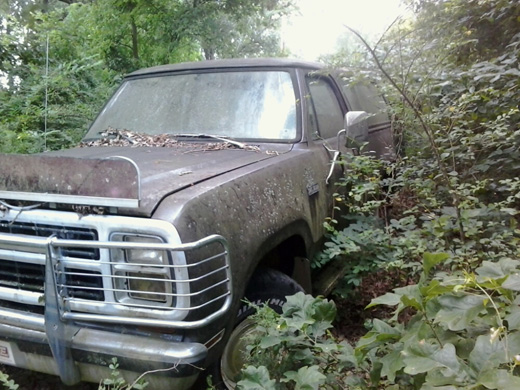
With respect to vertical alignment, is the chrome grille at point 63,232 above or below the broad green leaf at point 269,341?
above

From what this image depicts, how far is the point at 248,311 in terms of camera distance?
8.40 ft

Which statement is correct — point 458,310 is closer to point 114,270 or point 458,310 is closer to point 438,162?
point 114,270

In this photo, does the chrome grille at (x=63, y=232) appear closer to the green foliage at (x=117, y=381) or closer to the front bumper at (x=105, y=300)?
the front bumper at (x=105, y=300)

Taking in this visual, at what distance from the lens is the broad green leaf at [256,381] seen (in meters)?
1.90

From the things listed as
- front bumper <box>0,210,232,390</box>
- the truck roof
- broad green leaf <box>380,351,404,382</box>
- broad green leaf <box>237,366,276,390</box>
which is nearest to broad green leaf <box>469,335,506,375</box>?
broad green leaf <box>380,351,404,382</box>

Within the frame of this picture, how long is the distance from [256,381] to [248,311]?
648mm

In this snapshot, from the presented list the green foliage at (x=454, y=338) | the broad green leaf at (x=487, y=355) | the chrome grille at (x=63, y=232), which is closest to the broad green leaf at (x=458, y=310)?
the green foliage at (x=454, y=338)

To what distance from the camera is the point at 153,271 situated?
2008mm

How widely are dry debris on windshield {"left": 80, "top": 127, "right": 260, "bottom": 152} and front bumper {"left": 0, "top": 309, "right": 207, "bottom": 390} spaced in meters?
1.43

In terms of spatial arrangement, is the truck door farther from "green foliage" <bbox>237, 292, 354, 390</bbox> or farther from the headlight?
the headlight

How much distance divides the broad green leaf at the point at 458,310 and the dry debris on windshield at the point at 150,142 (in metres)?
1.77

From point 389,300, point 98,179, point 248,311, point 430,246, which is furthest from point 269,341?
point 430,246

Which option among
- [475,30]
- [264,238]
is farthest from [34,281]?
[475,30]

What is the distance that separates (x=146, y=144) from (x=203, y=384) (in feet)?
5.59
